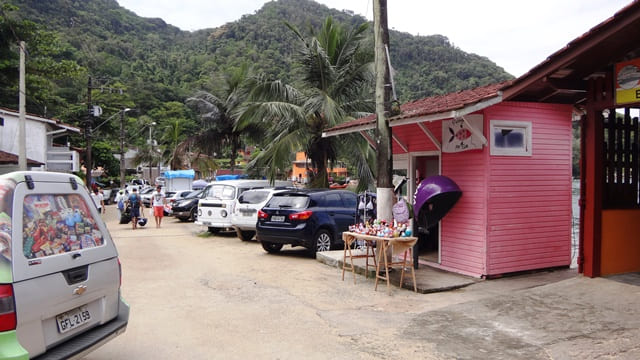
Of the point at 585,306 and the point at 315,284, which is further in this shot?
the point at 315,284

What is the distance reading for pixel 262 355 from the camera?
5.03 m

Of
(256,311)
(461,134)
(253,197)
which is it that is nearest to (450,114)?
(461,134)

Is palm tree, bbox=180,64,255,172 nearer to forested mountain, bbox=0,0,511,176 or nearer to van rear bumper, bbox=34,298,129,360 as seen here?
forested mountain, bbox=0,0,511,176

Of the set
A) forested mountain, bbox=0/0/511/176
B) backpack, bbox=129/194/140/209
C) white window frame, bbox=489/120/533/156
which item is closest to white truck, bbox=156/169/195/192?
forested mountain, bbox=0/0/511/176

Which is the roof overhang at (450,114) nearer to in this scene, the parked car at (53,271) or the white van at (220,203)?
the parked car at (53,271)

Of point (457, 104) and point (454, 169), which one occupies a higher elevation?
point (457, 104)

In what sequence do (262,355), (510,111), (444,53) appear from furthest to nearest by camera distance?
(444,53) < (510,111) < (262,355)

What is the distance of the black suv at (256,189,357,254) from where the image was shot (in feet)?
37.0

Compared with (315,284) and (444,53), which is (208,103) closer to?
(315,284)

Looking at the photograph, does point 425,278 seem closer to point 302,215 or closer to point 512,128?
point 512,128

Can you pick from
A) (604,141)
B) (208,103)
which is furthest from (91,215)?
(208,103)

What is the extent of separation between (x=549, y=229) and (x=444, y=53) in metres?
39.7

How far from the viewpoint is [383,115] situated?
359 inches

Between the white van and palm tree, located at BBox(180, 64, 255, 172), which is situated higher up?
palm tree, located at BBox(180, 64, 255, 172)
